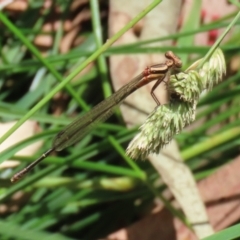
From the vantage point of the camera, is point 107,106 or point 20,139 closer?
point 107,106

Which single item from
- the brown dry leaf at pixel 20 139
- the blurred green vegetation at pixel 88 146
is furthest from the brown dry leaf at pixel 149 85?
the brown dry leaf at pixel 20 139

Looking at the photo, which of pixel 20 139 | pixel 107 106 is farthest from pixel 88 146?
pixel 107 106

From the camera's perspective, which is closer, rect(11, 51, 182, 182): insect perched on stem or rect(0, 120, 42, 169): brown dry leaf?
rect(11, 51, 182, 182): insect perched on stem

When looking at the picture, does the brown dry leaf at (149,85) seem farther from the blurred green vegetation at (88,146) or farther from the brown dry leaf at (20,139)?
the brown dry leaf at (20,139)

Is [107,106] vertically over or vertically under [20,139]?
under

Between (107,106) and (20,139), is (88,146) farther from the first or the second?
(107,106)

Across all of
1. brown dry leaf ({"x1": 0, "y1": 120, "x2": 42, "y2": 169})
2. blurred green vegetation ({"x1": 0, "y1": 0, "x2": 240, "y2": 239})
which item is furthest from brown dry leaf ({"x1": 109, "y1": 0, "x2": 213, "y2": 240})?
brown dry leaf ({"x1": 0, "y1": 120, "x2": 42, "y2": 169})

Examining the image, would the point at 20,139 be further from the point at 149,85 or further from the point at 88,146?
the point at 149,85

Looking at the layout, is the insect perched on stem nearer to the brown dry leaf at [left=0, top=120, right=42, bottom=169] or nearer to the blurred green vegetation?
the blurred green vegetation

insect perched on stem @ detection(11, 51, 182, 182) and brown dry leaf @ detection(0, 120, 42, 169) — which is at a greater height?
brown dry leaf @ detection(0, 120, 42, 169)

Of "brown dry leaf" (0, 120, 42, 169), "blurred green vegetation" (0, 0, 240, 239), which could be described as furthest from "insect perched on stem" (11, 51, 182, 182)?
"brown dry leaf" (0, 120, 42, 169)
